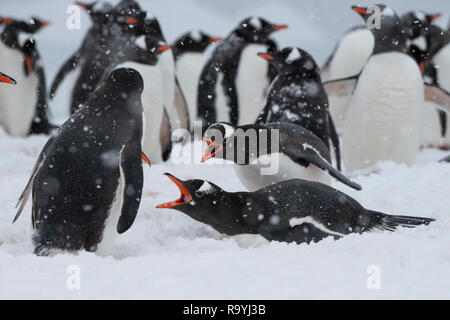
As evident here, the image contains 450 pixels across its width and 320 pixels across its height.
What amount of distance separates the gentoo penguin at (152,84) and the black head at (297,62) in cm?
104

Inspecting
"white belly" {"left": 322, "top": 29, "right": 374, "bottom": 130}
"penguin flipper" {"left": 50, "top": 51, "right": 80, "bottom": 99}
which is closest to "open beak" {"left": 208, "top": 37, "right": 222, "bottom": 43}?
"white belly" {"left": 322, "top": 29, "right": 374, "bottom": 130}

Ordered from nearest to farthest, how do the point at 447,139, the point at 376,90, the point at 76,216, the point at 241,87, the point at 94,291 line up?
the point at 94,291
the point at 76,216
the point at 376,90
the point at 241,87
the point at 447,139

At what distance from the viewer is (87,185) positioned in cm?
211

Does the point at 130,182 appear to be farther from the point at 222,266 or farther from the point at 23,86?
the point at 23,86

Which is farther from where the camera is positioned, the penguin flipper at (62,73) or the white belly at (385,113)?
the penguin flipper at (62,73)

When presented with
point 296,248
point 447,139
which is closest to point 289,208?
point 296,248

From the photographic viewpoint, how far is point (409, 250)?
1898 millimetres

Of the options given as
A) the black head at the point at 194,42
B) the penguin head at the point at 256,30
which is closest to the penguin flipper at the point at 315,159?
the penguin head at the point at 256,30

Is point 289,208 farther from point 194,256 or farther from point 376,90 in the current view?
point 376,90

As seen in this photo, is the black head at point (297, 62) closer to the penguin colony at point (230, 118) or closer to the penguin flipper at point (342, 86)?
the penguin colony at point (230, 118)

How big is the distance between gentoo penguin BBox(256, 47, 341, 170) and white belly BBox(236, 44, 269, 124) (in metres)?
2.28

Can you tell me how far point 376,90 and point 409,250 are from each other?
268 centimetres

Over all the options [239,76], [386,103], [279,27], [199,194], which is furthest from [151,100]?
[199,194]

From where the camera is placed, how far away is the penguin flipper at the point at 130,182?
2016mm
